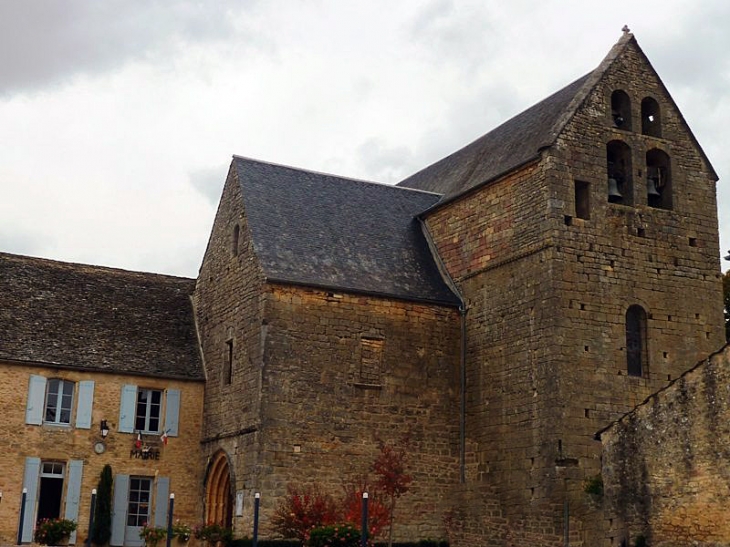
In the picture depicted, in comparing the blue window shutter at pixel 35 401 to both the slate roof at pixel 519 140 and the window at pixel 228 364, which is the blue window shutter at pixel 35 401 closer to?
the window at pixel 228 364

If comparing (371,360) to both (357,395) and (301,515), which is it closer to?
(357,395)

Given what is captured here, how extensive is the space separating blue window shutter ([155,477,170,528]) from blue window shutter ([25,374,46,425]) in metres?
3.32

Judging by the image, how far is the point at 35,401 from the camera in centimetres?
2425

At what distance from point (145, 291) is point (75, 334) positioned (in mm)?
3134

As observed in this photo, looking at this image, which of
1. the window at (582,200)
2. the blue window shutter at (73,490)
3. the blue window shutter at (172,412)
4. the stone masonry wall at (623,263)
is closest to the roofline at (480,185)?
the stone masonry wall at (623,263)

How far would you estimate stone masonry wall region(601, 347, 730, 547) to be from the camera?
659 inches

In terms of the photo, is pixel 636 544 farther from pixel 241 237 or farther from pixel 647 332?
pixel 241 237

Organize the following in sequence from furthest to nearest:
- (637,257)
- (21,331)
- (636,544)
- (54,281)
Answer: (54,281), (21,331), (637,257), (636,544)

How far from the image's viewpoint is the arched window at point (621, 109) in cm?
2381

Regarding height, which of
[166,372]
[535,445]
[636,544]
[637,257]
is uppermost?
[637,257]

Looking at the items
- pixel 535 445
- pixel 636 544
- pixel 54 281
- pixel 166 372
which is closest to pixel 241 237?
pixel 166 372

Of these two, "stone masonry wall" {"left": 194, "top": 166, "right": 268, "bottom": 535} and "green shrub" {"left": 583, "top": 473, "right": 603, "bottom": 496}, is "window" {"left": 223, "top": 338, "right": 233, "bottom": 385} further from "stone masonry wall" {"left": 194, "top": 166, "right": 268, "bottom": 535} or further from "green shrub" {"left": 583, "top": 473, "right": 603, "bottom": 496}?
"green shrub" {"left": 583, "top": 473, "right": 603, "bottom": 496}

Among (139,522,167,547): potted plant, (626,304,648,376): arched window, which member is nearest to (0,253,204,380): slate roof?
(139,522,167,547): potted plant

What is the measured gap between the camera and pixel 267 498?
22.2m
